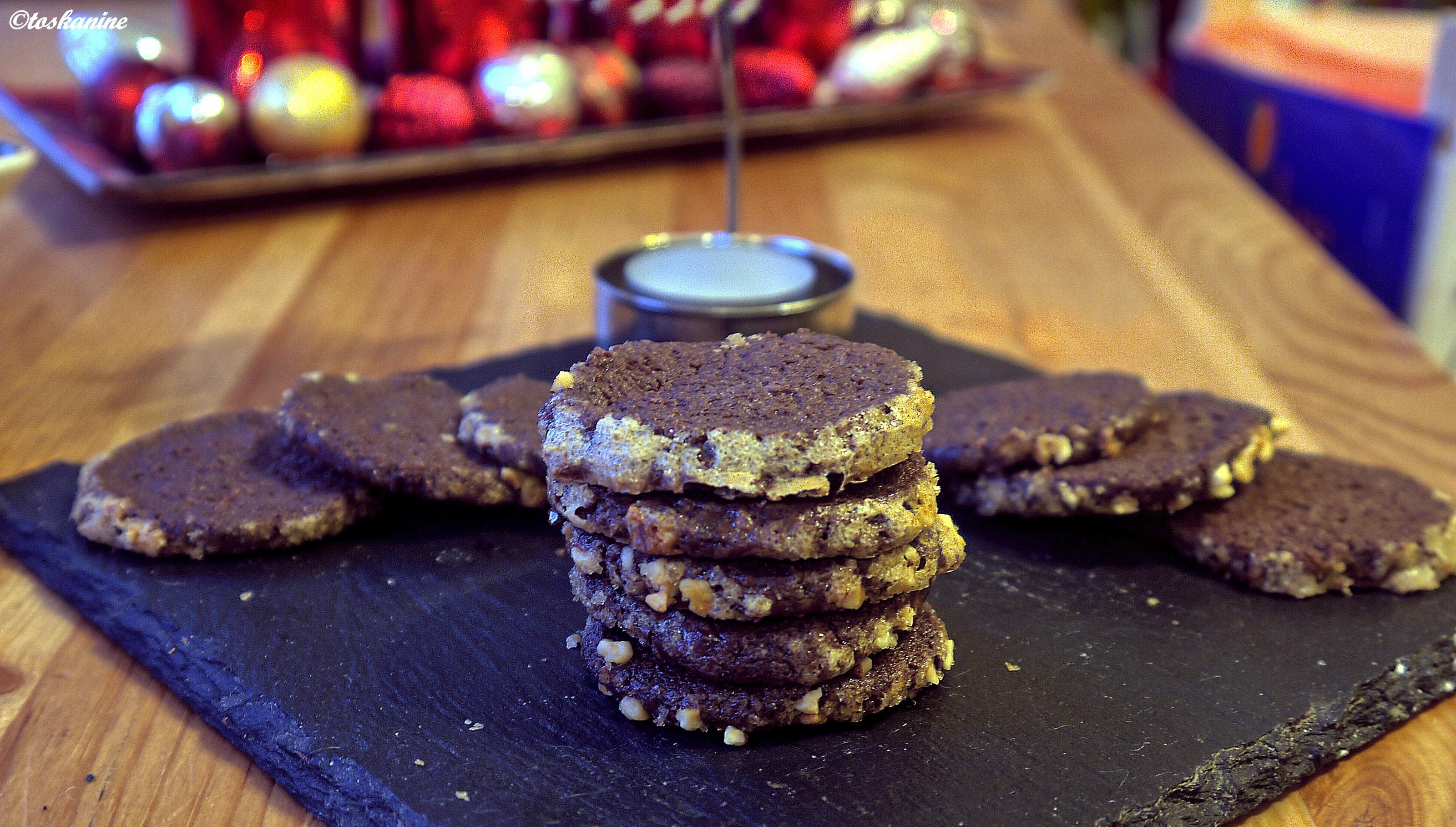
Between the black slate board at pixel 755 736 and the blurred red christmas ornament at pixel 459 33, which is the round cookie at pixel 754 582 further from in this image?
the blurred red christmas ornament at pixel 459 33

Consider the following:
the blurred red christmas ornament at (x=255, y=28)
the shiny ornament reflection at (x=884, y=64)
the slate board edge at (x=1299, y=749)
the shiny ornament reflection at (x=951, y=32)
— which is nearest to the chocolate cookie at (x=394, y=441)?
the slate board edge at (x=1299, y=749)

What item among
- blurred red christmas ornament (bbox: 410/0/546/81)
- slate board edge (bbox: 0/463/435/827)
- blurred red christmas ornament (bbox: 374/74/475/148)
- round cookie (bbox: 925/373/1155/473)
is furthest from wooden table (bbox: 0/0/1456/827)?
round cookie (bbox: 925/373/1155/473)

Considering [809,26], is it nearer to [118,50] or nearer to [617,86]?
[617,86]

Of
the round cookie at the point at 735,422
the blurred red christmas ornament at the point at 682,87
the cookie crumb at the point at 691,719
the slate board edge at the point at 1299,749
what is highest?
the blurred red christmas ornament at the point at 682,87

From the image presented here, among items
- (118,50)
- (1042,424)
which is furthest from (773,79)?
(1042,424)

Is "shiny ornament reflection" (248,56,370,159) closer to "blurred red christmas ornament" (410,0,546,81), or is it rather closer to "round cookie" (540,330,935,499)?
"blurred red christmas ornament" (410,0,546,81)

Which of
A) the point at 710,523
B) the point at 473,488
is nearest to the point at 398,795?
the point at 710,523

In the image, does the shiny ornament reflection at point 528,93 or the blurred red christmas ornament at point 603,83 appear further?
the blurred red christmas ornament at point 603,83
